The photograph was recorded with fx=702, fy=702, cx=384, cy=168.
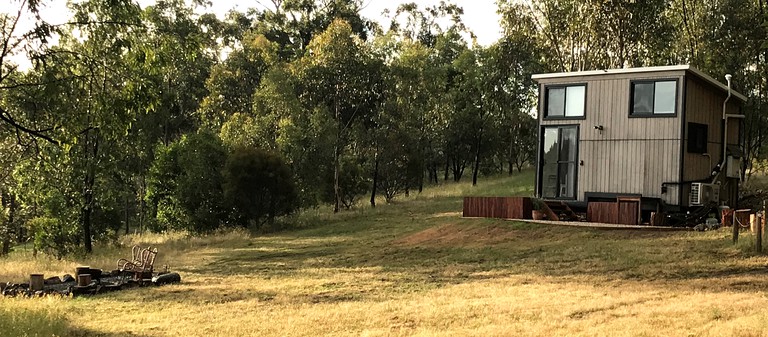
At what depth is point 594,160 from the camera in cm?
2128

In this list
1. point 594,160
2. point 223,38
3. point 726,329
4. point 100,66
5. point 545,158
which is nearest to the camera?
point 726,329

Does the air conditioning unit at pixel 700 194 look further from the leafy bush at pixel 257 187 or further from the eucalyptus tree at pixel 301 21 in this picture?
the eucalyptus tree at pixel 301 21

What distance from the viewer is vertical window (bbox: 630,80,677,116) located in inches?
789

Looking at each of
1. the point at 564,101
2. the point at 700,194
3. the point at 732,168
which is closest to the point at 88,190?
the point at 564,101

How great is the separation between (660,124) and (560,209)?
3873mm

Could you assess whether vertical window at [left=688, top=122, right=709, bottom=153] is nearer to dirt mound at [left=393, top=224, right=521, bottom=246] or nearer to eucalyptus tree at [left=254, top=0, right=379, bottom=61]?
dirt mound at [left=393, top=224, right=521, bottom=246]

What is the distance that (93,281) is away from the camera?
15.3m

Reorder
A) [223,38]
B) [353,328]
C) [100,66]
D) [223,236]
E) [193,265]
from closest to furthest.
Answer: [353,328] < [100,66] < [193,265] < [223,236] < [223,38]

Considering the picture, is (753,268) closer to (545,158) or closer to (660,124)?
(660,124)

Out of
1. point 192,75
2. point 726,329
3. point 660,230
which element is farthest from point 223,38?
point 726,329

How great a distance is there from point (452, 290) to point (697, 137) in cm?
1152

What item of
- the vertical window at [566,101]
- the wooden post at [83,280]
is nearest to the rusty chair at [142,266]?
the wooden post at [83,280]

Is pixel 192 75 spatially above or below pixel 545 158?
above

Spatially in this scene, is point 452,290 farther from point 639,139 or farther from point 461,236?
point 639,139
